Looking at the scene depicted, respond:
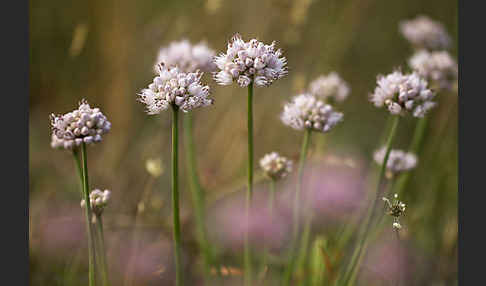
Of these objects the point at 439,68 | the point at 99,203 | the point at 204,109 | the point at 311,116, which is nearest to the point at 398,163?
the point at 311,116

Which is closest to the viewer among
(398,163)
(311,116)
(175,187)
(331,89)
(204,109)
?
(175,187)

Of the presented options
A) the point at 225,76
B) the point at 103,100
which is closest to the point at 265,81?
the point at 225,76

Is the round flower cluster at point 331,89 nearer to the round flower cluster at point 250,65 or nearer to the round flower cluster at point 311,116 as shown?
the round flower cluster at point 311,116

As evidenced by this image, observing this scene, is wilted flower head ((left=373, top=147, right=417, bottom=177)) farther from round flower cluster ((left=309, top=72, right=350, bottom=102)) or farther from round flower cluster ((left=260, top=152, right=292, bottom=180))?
round flower cluster ((left=260, top=152, right=292, bottom=180))

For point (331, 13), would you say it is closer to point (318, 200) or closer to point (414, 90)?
point (318, 200)

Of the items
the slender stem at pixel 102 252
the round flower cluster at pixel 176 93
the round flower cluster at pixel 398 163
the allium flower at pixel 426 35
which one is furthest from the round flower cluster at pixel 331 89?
the slender stem at pixel 102 252

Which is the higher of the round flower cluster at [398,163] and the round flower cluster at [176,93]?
the round flower cluster at [176,93]

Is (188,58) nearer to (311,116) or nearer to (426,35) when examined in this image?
(311,116)
